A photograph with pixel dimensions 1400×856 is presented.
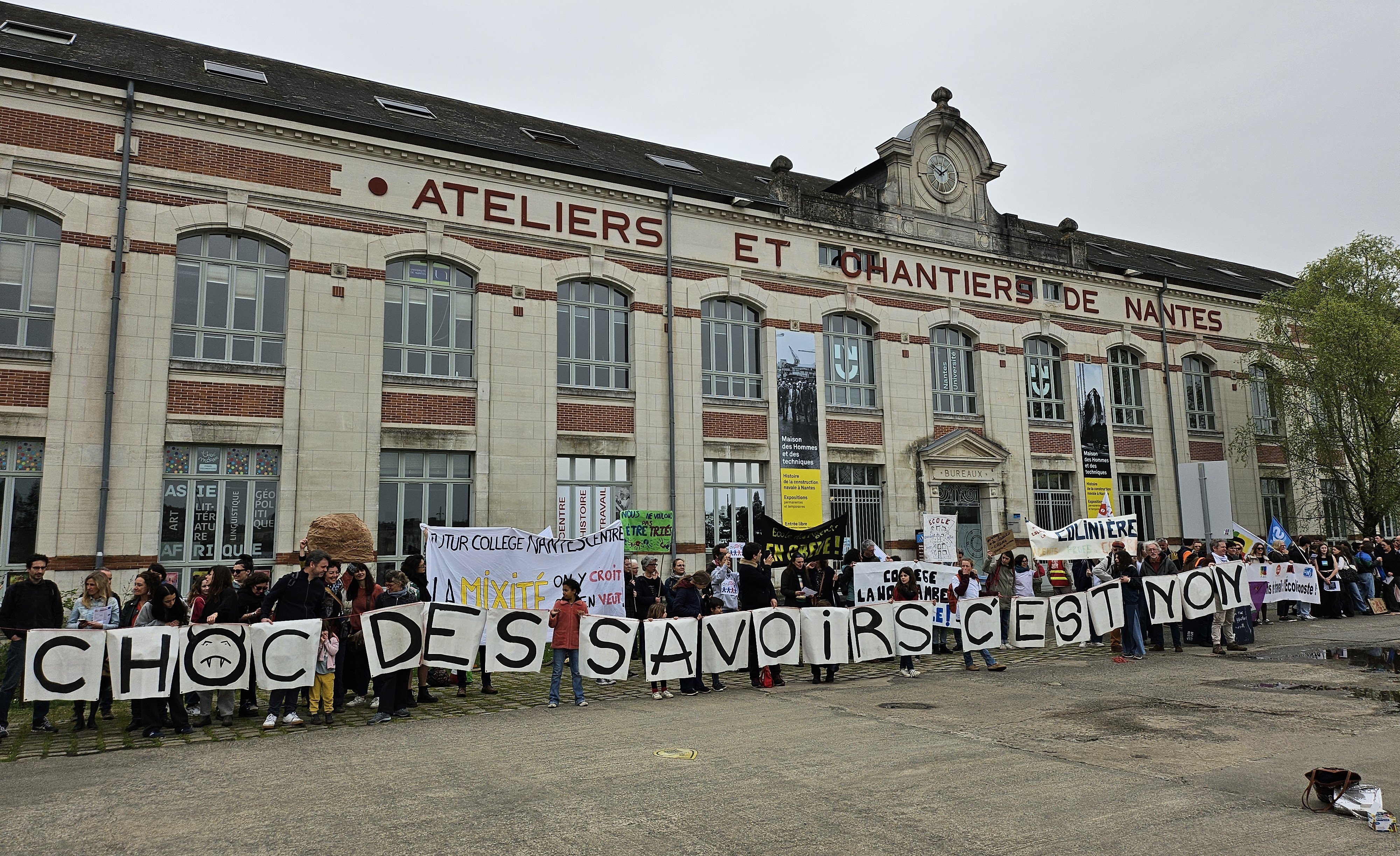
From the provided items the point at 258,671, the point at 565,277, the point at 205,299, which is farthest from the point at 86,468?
the point at 565,277

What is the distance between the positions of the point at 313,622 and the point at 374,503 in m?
7.93

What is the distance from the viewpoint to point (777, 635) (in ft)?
39.1

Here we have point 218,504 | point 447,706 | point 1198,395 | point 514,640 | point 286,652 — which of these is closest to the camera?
point 286,652

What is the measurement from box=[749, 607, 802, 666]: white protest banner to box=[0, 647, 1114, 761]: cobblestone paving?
0.43 metres

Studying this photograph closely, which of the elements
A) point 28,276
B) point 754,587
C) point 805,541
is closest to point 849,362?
point 805,541

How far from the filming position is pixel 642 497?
2011 cm

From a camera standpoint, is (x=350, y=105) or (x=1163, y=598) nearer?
(x=1163, y=598)

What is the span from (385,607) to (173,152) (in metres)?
11.4

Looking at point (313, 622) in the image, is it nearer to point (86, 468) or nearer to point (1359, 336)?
point (86, 468)

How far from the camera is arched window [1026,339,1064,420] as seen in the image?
2619 centimetres

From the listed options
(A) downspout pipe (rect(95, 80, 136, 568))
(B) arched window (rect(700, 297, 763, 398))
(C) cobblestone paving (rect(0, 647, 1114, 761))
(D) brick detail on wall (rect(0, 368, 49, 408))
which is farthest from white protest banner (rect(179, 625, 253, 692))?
(B) arched window (rect(700, 297, 763, 398))

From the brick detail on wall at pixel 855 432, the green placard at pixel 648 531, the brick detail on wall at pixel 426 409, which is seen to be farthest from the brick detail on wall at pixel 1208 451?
the brick detail on wall at pixel 426 409

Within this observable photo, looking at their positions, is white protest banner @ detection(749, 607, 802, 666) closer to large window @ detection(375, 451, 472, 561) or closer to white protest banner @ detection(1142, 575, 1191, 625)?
white protest banner @ detection(1142, 575, 1191, 625)

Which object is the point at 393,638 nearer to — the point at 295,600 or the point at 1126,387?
the point at 295,600
